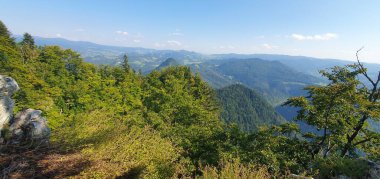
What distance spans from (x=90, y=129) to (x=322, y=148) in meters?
12.7

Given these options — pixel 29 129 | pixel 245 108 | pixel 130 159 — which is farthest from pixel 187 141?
pixel 245 108

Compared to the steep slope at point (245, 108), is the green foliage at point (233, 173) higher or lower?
higher

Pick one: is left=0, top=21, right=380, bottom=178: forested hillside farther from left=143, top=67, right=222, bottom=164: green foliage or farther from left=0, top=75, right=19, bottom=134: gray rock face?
left=0, top=75, right=19, bottom=134: gray rock face

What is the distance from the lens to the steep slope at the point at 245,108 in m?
153

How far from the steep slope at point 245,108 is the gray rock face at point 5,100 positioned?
439ft

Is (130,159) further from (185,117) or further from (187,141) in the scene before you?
(185,117)

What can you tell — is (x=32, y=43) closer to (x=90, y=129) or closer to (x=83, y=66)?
(x=83, y=66)

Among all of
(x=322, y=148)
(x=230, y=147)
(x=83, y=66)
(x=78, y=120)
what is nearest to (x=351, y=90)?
(x=322, y=148)

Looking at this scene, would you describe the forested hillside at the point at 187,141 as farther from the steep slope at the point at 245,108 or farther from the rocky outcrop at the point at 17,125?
the steep slope at the point at 245,108

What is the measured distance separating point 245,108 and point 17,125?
6423 inches

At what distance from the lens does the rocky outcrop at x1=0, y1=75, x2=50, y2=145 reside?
12.0 meters

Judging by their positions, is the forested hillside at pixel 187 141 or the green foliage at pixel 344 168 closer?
the forested hillside at pixel 187 141

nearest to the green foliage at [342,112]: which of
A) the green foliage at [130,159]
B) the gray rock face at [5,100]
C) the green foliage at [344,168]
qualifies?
the green foliage at [344,168]

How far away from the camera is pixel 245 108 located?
169m
